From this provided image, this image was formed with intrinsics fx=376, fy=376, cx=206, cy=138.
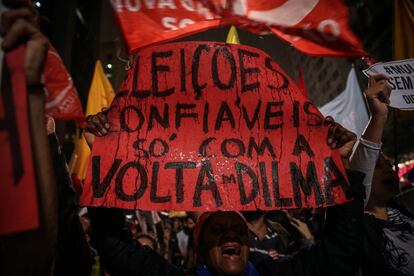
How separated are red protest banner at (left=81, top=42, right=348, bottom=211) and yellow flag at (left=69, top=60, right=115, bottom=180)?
215cm

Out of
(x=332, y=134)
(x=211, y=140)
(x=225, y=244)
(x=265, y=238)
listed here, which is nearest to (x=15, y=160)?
(x=211, y=140)

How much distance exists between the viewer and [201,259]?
1.99 meters

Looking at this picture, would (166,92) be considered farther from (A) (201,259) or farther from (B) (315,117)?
(A) (201,259)

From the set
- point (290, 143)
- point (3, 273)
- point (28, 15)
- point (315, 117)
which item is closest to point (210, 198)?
point (290, 143)

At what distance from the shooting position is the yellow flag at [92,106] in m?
3.84

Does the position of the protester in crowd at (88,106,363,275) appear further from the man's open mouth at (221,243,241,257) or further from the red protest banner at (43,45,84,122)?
the red protest banner at (43,45,84,122)

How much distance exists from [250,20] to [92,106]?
8.67ft

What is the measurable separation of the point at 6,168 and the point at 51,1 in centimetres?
1585

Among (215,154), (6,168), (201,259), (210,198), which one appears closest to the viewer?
(6,168)

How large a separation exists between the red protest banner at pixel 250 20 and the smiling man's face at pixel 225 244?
3.45 ft

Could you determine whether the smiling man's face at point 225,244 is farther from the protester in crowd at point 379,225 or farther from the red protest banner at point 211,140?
the protester in crowd at point 379,225

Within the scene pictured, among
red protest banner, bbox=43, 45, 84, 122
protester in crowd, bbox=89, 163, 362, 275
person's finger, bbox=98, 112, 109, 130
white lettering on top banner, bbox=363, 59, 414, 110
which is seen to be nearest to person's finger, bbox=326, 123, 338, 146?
protester in crowd, bbox=89, 163, 362, 275

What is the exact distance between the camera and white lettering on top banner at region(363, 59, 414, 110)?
102 inches

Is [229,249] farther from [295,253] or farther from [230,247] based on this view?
[295,253]
